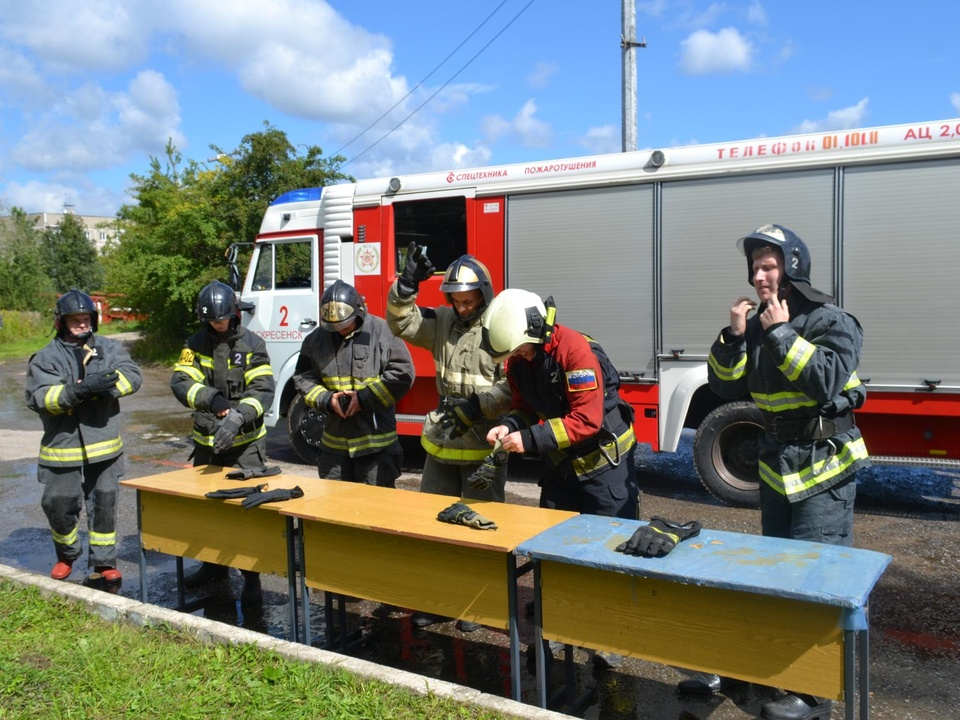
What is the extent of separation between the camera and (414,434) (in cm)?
823

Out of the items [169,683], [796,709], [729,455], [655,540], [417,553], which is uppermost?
[655,540]

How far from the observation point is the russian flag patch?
3439 millimetres

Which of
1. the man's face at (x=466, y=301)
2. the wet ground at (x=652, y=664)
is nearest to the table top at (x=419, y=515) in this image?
the wet ground at (x=652, y=664)

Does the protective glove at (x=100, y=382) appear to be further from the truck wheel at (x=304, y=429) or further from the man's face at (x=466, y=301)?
the truck wheel at (x=304, y=429)

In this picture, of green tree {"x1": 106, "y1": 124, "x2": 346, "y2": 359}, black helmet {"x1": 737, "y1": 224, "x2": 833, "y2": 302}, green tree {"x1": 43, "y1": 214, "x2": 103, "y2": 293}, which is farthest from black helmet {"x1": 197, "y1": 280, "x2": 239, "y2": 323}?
green tree {"x1": 43, "y1": 214, "x2": 103, "y2": 293}

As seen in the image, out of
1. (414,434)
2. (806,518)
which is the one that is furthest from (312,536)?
(414,434)

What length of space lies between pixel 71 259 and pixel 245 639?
192ft

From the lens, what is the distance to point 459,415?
4.05 m

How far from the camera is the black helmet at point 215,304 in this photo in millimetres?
4820

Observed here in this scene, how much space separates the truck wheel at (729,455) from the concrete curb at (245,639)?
13.9 feet

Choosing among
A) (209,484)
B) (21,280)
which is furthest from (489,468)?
(21,280)

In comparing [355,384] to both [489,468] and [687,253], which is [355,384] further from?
[687,253]

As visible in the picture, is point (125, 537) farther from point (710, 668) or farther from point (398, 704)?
point (710, 668)

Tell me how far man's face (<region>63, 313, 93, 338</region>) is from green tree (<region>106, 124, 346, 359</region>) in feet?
43.5
